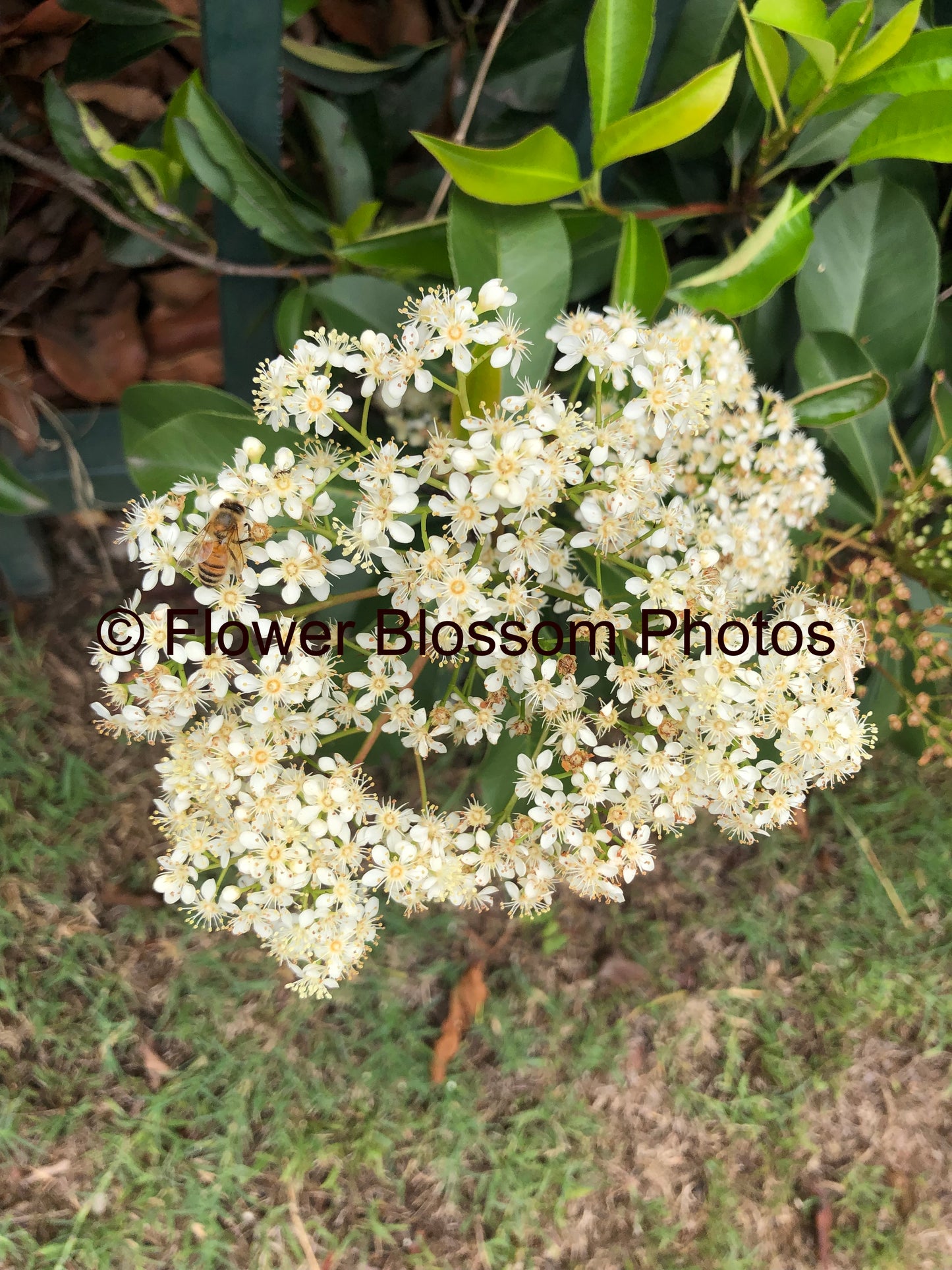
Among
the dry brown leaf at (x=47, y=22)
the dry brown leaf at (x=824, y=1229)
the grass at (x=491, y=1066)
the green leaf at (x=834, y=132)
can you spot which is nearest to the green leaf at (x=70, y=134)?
the dry brown leaf at (x=47, y=22)

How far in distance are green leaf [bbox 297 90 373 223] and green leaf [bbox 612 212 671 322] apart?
41 centimetres

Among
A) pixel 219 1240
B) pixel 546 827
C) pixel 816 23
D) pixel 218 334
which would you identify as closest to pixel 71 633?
pixel 218 334

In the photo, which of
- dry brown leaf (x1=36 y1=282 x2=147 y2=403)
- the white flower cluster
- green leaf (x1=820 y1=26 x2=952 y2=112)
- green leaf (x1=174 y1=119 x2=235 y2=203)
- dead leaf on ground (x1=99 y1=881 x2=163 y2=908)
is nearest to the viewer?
the white flower cluster

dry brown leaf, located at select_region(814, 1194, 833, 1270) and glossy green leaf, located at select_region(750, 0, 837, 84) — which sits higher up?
glossy green leaf, located at select_region(750, 0, 837, 84)

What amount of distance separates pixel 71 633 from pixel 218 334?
73cm

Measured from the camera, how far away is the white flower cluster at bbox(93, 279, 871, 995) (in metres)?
0.85

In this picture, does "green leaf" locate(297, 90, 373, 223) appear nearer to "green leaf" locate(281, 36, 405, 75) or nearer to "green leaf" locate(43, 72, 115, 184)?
"green leaf" locate(281, 36, 405, 75)

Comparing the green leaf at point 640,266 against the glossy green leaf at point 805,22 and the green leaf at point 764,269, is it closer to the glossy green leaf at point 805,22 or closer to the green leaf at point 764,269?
the green leaf at point 764,269

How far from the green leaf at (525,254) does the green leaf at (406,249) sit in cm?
9

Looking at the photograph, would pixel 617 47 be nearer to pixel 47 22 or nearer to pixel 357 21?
pixel 357 21

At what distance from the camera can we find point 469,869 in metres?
1.02

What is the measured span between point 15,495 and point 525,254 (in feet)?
2.60

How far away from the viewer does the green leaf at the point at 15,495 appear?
1271 millimetres

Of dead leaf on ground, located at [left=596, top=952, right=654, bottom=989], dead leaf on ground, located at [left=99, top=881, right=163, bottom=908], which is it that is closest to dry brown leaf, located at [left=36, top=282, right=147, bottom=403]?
dead leaf on ground, located at [left=99, top=881, right=163, bottom=908]
